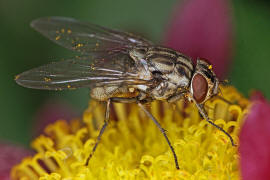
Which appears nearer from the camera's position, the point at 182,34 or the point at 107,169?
the point at 107,169

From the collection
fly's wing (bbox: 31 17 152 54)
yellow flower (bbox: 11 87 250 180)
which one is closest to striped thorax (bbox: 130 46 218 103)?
yellow flower (bbox: 11 87 250 180)

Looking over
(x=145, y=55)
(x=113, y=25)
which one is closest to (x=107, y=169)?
(x=145, y=55)

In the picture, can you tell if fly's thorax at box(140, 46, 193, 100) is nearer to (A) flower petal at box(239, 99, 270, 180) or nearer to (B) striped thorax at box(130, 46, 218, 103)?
(B) striped thorax at box(130, 46, 218, 103)

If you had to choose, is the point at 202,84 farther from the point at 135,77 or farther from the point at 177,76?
the point at 135,77

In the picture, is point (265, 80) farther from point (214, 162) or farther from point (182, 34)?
point (214, 162)

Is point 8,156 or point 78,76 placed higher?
point 78,76

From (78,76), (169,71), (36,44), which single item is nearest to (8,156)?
(36,44)

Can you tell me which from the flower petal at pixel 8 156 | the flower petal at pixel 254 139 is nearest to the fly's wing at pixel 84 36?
the flower petal at pixel 8 156
